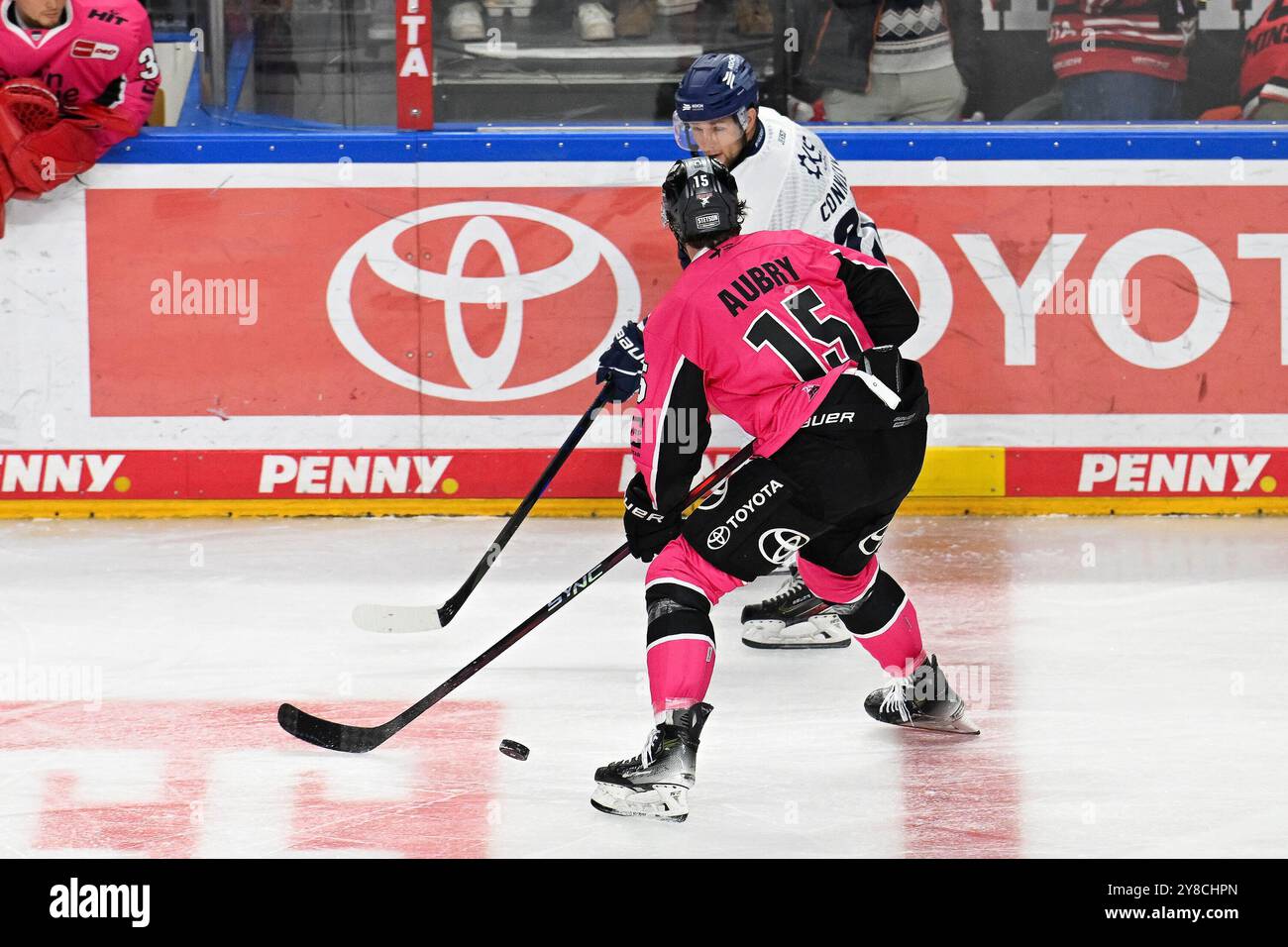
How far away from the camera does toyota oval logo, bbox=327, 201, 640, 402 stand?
21.9 feet

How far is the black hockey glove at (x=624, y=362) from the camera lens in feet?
15.3

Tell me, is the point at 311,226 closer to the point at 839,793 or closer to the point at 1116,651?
the point at 1116,651

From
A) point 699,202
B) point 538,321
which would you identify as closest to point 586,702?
point 699,202

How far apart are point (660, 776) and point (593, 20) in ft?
12.5

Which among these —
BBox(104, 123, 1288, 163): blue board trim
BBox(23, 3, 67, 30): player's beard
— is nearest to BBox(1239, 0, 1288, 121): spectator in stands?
BBox(104, 123, 1288, 163): blue board trim

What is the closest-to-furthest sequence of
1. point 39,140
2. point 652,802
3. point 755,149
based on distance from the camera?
point 652,802 < point 755,149 < point 39,140

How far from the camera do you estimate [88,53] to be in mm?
6656

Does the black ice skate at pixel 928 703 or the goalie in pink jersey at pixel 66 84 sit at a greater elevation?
the goalie in pink jersey at pixel 66 84

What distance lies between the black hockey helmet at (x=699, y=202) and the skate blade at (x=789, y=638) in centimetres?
160

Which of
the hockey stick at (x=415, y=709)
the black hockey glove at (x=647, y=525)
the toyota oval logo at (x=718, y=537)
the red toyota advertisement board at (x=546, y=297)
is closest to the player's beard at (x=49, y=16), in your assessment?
the red toyota advertisement board at (x=546, y=297)

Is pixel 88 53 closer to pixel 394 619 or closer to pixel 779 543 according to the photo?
pixel 394 619

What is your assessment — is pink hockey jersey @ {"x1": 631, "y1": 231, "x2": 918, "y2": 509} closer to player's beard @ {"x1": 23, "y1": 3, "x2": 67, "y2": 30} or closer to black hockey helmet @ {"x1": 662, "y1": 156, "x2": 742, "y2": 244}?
black hockey helmet @ {"x1": 662, "y1": 156, "x2": 742, "y2": 244}

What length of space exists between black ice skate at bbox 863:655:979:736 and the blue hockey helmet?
158 cm

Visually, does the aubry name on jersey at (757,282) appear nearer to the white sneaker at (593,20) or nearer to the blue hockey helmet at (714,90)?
the blue hockey helmet at (714,90)
